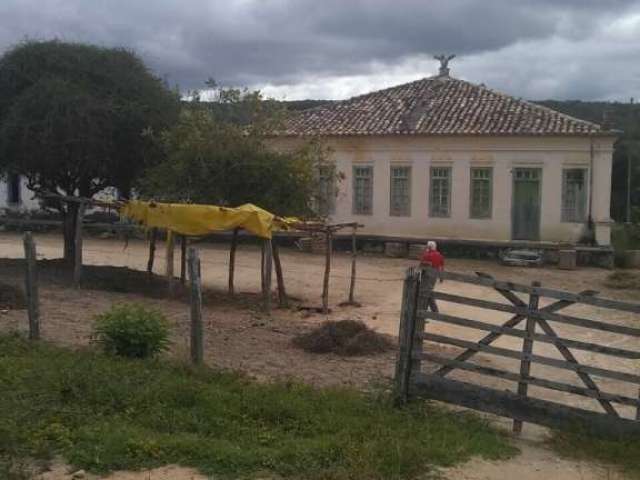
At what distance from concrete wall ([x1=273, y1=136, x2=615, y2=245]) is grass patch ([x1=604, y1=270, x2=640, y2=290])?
3.80 metres

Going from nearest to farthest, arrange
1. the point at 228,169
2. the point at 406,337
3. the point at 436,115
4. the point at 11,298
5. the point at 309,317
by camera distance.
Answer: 1. the point at 406,337
2. the point at 11,298
3. the point at 309,317
4. the point at 228,169
5. the point at 436,115

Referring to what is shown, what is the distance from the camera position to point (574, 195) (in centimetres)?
2583

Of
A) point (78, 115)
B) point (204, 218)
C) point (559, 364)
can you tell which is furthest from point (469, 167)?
point (559, 364)

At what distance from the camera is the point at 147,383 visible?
23.0 ft

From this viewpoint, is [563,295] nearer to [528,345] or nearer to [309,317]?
[528,345]

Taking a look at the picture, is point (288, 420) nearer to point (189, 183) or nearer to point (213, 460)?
point (213, 460)

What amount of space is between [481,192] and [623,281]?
23.0 ft

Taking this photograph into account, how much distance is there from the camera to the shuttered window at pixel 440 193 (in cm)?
2723

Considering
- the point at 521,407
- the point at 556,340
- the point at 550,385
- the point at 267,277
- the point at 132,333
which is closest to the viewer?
the point at 556,340

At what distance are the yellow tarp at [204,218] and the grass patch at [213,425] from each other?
6.02 metres

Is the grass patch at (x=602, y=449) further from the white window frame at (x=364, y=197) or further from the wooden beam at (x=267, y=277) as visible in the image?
the white window frame at (x=364, y=197)

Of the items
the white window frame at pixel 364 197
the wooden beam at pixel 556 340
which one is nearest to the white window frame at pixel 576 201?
the white window frame at pixel 364 197

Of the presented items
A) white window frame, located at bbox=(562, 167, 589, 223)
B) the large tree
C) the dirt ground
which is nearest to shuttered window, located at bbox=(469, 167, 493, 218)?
the dirt ground

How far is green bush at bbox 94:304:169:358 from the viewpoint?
26.9ft
